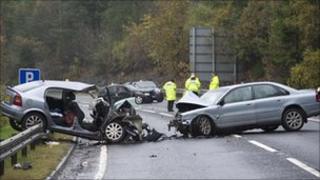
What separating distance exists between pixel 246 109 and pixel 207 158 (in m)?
5.58

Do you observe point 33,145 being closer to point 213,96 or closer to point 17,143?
point 17,143

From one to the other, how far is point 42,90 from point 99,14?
8663 centimetres

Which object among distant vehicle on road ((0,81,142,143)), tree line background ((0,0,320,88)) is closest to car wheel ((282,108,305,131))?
distant vehicle on road ((0,81,142,143))

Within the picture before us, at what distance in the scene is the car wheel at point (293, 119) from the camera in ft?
68.3

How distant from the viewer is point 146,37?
76.1 metres

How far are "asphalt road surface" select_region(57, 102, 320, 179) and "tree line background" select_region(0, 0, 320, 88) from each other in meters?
19.6

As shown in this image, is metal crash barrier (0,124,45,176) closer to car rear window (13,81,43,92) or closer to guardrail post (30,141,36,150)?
guardrail post (30,141,36,150)

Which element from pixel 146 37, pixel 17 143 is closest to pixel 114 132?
pixel 17 143

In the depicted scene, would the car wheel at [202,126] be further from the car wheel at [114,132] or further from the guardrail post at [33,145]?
the guardrail post at [33,145]

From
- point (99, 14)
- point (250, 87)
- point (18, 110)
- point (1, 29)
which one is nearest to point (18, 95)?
point (18, 110)

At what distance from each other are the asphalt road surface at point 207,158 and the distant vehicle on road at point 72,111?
0.52 m

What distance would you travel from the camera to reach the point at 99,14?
4146 inches

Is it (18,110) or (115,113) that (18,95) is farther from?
(115,113)

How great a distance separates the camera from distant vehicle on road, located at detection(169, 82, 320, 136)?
66.0 ft
